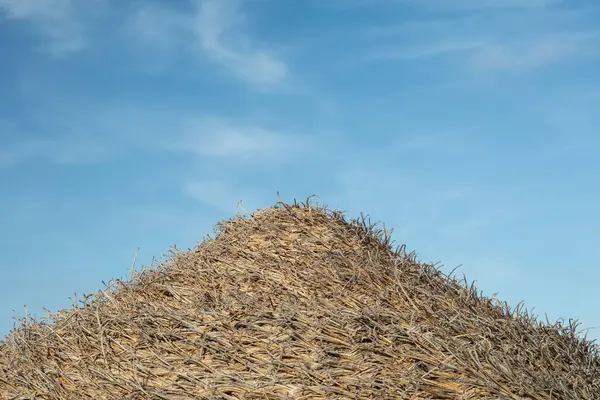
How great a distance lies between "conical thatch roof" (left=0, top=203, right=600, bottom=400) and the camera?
18.1ft

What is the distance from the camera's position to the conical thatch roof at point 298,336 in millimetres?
5527

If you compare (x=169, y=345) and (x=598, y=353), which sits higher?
(x=598, y=353)

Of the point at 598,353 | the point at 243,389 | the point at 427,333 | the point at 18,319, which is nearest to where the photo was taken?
the point at 243,389

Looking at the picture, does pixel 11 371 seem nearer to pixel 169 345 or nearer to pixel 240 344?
pixel 169 345

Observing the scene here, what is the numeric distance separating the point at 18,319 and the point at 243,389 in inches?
156

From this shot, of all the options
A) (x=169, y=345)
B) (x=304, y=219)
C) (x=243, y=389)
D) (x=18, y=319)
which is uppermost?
(x=304, y=219)

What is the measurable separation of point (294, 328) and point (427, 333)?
47.8 inches

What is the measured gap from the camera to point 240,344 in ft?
19.5

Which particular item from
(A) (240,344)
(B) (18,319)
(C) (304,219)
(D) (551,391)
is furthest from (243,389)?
(B) (18,319)

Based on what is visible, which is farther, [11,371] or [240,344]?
[11,371]

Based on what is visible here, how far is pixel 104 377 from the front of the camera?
239 inches

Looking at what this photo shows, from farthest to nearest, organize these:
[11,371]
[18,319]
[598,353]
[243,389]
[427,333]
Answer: [18,319], [598,353], [11,371], [427,333], [243,389]

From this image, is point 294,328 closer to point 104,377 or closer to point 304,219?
point 104,377

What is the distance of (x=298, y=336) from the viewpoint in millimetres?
5891
